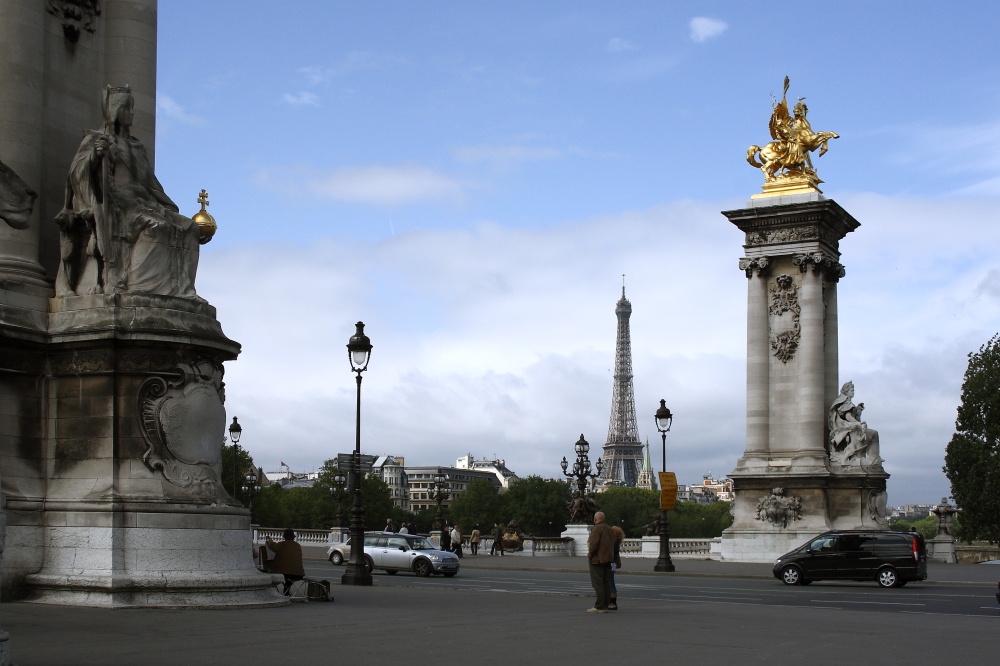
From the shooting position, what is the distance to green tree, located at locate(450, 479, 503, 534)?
17588 centimetres

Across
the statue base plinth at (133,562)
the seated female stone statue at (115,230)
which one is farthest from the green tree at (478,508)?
the statue base plinth at (133,562)

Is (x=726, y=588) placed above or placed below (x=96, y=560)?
below

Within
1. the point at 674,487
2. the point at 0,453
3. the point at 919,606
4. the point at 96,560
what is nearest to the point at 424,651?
the point at 96,560

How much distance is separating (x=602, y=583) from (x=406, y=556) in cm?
1899

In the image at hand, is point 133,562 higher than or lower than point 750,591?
higher

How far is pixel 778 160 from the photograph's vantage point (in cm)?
4644

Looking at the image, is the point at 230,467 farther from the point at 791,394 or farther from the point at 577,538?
the point at 791,394

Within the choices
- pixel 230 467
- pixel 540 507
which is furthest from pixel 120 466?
pixel 540 507

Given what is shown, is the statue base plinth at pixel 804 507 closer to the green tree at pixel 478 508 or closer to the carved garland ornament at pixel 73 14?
the carved garland ornament at pixel 73 14

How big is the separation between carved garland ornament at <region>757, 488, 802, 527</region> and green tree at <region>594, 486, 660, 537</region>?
444ft

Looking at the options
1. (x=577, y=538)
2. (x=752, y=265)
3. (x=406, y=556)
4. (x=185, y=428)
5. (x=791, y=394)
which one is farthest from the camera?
(x=577, y=538)

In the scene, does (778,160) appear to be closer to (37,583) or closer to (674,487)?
(674,487)

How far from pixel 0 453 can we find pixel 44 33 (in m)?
6.19

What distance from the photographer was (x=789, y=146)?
46406 mm
